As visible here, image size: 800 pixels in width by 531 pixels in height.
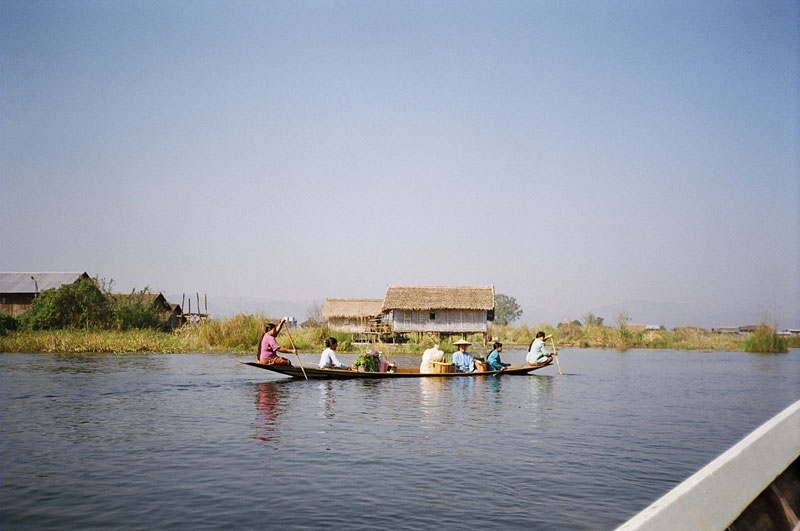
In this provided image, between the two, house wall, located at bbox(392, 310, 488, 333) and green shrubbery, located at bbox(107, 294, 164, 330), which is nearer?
green shrubbery, located at bbox(107, 294, 164, 330)

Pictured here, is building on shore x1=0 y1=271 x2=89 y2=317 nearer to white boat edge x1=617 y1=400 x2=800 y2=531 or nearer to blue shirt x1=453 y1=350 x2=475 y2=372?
blue shirt x1=453 y1=350 x2=475 y2=372

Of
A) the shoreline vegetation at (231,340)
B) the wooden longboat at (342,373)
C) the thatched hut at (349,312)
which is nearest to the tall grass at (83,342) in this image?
the shoreline vegetation at (231,340)

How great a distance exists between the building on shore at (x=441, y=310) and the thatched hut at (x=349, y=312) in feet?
42.8

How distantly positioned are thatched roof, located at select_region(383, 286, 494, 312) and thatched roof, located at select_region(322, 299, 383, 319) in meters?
13.6

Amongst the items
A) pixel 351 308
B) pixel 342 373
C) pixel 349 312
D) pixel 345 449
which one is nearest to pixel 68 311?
pixel 342 373

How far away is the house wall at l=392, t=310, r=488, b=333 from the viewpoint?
131 feet

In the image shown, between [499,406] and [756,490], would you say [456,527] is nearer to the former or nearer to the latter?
[756,490]

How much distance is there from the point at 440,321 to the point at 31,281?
27928mm

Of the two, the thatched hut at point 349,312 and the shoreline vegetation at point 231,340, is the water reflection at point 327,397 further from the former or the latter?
the thatched hut at point 349,312

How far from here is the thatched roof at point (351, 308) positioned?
2149 inches

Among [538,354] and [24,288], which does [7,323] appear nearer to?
[24,288]

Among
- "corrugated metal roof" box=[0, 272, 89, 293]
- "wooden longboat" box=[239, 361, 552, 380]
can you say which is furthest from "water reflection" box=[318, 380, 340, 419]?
"corrugated metal roof" box=[0, 272, 89, 293]

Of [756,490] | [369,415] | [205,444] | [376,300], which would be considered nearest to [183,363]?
[369,415]

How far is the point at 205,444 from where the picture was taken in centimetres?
978
